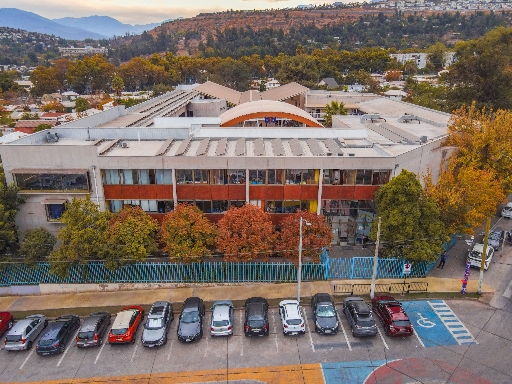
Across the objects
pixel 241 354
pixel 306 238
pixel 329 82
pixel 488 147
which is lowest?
pixel 241 354

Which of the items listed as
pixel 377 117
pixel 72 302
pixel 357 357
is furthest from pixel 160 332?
pixel 377 117

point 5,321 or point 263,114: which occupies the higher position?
point 263,114

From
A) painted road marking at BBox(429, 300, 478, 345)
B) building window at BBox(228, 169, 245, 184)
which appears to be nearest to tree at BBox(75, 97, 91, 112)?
building window at BBox(228, 169, 245, 184)

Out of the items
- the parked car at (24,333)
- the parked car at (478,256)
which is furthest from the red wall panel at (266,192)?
the parked car at (24,333)

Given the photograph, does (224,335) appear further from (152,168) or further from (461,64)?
(461,64)

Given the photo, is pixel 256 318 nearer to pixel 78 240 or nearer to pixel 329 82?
pixel 78 240

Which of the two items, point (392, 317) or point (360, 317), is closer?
point (392, 317)

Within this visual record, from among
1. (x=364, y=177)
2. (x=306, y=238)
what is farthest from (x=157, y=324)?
(x=364, y=177)

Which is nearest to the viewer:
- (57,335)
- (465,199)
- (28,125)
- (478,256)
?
(57,335)
